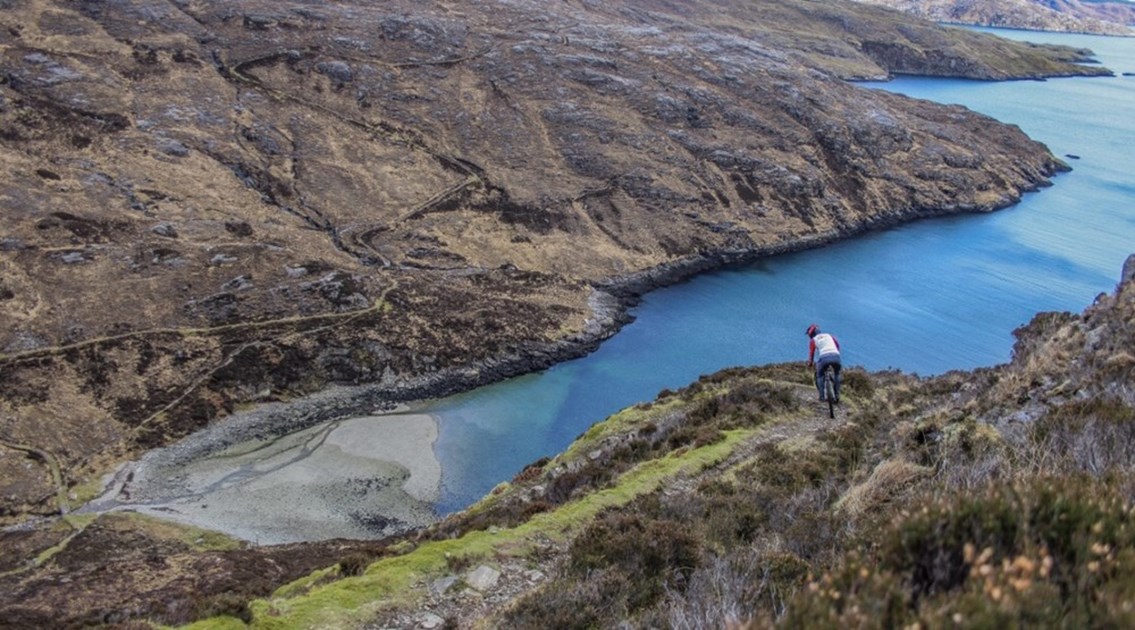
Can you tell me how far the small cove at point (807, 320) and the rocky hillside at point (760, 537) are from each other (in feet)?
41.1

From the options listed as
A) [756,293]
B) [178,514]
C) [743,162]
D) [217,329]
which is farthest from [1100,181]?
[178,514]

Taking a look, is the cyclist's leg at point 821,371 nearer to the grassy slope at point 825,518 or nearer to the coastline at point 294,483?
the grassy slope at point 825,518

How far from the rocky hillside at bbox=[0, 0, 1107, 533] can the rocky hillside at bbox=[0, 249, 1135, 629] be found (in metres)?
16.2

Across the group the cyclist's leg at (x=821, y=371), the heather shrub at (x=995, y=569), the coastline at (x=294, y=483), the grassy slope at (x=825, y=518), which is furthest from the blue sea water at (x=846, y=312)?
the heather shrub at (x=995, y=569)

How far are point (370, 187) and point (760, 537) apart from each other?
6637 cm

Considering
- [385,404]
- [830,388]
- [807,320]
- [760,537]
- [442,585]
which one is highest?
[760,537]

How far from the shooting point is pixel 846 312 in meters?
70.1

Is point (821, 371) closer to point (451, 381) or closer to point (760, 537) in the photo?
point (760, 537)

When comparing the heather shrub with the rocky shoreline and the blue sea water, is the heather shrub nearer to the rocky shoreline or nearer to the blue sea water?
the blue sea water

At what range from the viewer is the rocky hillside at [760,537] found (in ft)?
23.7

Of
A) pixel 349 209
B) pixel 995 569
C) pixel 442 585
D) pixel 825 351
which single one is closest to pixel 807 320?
pixel 349 209

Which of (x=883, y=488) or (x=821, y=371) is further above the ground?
(x=883, y=488)

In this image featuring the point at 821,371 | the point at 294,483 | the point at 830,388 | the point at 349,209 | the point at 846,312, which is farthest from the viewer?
the point at 349,209

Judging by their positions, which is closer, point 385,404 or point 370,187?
point 385,404
